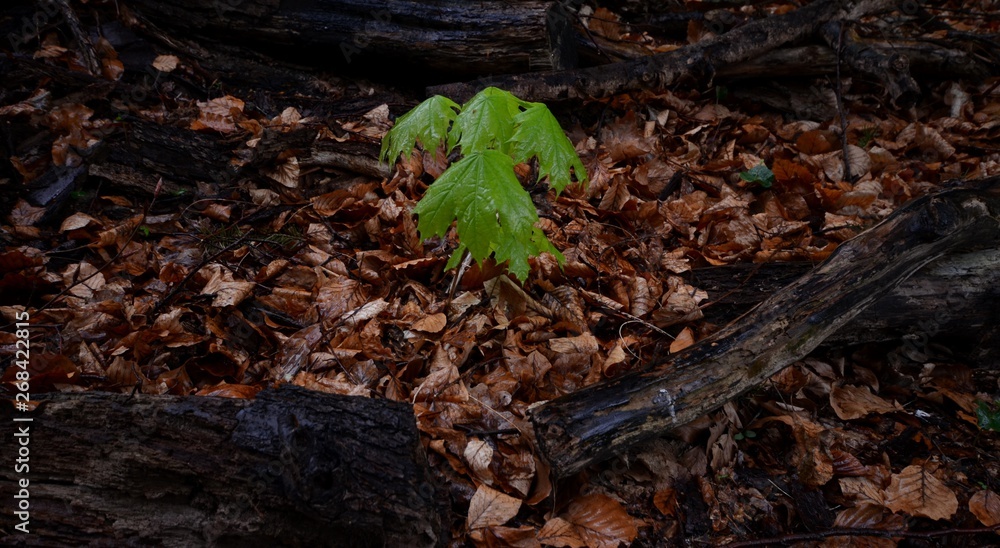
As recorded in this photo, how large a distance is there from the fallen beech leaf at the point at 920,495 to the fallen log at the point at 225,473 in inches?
72.3

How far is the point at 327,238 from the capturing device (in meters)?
3.12

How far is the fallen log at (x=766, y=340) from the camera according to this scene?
1876 millimetres

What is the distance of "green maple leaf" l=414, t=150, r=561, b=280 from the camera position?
6.13ft

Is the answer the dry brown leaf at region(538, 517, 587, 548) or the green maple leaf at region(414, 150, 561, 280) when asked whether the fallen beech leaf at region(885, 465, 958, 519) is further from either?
the green maple leaf at region(414, 150, 561, 280)

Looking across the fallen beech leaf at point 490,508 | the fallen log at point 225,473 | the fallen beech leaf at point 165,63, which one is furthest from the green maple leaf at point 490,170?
the fallen beech leaf at point 165,63

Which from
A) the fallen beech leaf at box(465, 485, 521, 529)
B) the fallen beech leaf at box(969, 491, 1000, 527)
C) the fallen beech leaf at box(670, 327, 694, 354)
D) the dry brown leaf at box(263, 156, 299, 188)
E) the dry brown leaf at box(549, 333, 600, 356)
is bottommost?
the fallen beech leaf at box(969, 491, 1000, 527)

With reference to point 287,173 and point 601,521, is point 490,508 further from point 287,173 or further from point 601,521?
point 287,173

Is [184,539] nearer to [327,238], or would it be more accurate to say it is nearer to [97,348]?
[97,348]

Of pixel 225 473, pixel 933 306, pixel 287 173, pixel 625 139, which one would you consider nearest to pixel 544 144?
pixel 225 473

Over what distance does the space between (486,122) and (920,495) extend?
231 centimetres

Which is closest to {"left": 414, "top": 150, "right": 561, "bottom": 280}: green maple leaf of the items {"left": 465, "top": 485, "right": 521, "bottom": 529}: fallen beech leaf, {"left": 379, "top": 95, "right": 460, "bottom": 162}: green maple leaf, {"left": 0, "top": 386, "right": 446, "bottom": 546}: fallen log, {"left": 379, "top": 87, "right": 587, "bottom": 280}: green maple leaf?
{"left": 379, "top": 87, "right": 587, "bottom": 280}: green maple leaf

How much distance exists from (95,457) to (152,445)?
0.20 metres

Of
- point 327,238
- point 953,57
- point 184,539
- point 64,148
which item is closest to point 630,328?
point 327,238

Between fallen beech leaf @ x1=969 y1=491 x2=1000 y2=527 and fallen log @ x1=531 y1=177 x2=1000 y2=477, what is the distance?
2.77 ft
